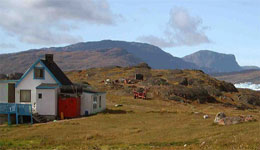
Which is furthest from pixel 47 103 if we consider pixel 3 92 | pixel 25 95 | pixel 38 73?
pixel 3 92

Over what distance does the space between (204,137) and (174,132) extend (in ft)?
12.4

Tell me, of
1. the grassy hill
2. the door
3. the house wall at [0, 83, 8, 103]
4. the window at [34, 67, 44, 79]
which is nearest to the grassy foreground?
the grassy hill

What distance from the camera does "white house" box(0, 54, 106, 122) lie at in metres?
43.3

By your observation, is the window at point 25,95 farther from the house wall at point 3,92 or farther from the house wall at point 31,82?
the house wall at point 3,92

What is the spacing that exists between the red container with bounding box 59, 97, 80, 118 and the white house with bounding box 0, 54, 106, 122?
56 cm

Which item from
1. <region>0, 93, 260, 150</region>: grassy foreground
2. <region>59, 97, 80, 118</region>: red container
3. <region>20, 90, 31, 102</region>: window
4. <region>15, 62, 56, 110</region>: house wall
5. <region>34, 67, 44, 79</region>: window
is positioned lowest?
<region>0, 93, 260, 150</region>: grassy foreground

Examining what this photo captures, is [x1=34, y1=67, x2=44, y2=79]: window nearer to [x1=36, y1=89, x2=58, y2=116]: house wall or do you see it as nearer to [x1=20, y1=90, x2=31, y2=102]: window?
[x1=20, y1=90, x2=31, y2=102]: window

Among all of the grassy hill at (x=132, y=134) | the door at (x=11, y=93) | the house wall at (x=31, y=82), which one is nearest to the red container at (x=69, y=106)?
the house wall at (x=31, y=82)

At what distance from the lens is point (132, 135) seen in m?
28.8

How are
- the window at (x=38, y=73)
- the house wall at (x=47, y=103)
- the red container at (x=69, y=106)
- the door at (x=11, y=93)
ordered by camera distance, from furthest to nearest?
the door at (x=11, y=93), the window at (x=38, y=73), the red container at (x=69, y=106), the house wall at (x=47, y=103)

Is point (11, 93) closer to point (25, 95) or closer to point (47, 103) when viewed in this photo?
point (25, 95)

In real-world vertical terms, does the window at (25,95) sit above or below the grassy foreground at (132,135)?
above

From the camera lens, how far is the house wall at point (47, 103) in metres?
43.2

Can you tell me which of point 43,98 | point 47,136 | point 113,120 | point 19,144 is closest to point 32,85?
point 43,98
